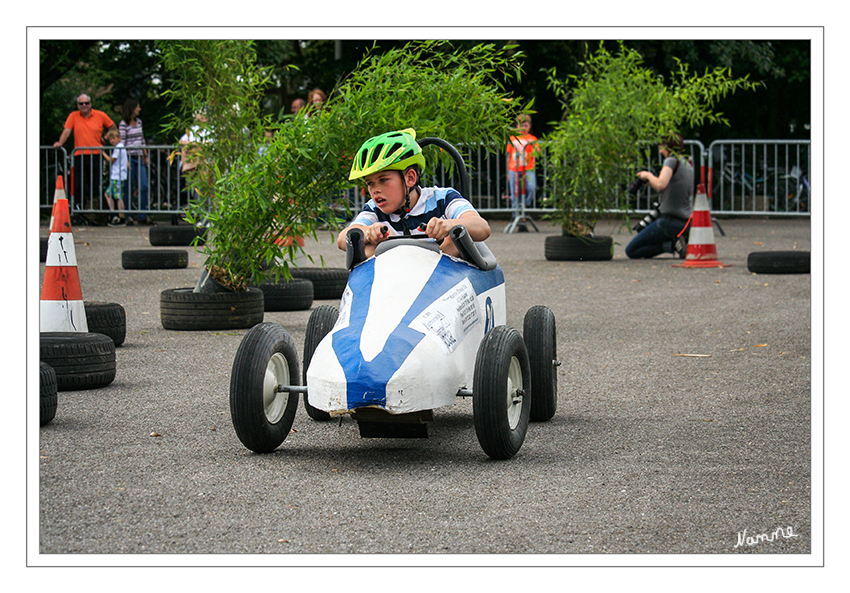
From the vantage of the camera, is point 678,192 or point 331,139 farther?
point 678,192

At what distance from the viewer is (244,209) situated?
24.7 feet

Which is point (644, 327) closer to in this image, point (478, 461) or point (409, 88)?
point (409, 88)

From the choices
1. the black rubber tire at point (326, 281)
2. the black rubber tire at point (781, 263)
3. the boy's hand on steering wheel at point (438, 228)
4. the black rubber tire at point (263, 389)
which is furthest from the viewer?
the black rubber tire at point (781, 263)

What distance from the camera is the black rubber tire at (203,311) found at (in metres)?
8.04

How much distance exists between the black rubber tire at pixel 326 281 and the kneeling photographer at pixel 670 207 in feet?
16.8

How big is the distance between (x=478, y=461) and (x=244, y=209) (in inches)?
147

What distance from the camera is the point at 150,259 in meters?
12.4

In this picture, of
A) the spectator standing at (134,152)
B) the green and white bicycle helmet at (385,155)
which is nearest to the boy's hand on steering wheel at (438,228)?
the green and white bicycle helmet at (385,155)

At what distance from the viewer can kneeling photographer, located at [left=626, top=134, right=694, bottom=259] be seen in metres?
13.4

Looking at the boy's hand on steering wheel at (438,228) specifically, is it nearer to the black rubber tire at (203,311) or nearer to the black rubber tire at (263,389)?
the black rubber tire at (263,389)

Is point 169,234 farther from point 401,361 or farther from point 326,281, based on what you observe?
point 401,361

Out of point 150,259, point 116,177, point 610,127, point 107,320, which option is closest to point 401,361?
point 107,320

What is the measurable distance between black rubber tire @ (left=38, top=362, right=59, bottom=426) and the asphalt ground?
0.06 metres

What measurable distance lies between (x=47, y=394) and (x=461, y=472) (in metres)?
2.02
